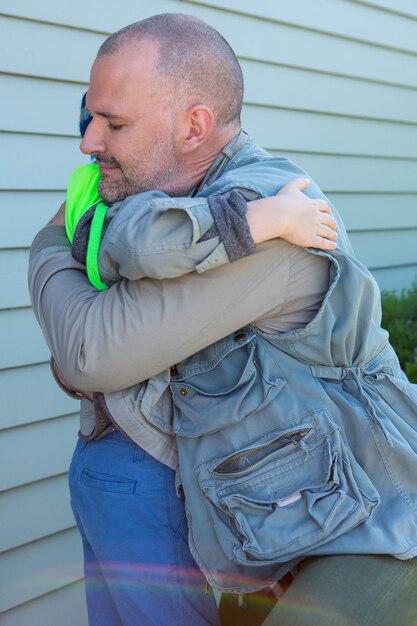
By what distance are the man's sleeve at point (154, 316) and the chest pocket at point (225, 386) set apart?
102mm

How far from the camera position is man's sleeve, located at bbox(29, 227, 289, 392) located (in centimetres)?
166

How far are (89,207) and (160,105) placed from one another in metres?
0.30

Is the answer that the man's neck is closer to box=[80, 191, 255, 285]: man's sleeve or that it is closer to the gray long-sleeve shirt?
the gray long-sleeve shirt

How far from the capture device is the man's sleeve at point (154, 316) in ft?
5.43

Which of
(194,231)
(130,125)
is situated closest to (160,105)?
(130,125)

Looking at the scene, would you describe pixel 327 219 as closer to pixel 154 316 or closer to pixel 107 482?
pixel 154 316

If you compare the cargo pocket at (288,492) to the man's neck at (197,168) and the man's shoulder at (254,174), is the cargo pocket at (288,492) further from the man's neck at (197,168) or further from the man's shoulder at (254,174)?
the man's neck at (197,168)

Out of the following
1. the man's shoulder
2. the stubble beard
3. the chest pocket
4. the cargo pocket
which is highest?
the man's shoulder

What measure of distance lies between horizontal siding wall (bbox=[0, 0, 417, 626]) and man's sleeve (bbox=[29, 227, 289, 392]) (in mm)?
1462

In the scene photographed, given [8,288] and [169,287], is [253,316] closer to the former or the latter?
[169,287]

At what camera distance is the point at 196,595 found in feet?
6.35

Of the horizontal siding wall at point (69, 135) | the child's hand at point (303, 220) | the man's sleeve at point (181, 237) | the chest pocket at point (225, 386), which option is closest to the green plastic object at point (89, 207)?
the man's sleeve at point (181, 237)

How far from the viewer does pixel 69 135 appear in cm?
320

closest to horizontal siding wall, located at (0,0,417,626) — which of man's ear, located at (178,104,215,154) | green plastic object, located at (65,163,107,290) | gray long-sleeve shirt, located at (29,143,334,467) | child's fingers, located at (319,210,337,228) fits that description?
green plastic object, located at (65,163,107,290)
